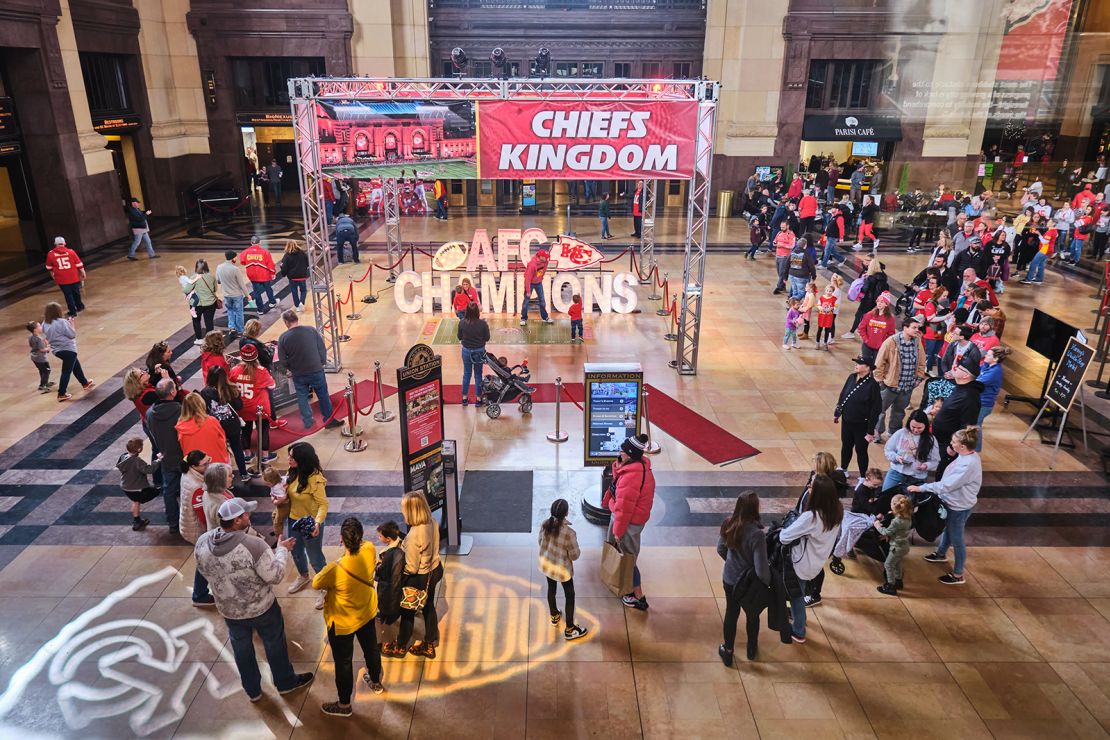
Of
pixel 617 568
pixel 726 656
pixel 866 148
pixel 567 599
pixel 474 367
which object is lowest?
pixel 726 656

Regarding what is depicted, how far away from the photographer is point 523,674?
6508 mm

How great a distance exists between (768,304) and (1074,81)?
1718 cm

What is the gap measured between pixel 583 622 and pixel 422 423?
267 centimetres

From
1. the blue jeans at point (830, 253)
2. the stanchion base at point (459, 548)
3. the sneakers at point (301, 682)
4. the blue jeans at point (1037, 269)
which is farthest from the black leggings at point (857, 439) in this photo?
the blue jeans at point (1037, 269)

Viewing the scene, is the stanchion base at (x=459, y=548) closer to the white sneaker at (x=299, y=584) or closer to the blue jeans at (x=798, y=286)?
the white sneaker at (x=299, y=584)

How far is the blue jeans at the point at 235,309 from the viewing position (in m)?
14.5

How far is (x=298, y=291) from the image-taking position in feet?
56.2

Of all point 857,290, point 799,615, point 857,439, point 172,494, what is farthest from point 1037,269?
point 172,494

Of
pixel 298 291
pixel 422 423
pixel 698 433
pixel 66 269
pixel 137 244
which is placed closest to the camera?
pixel 422 423

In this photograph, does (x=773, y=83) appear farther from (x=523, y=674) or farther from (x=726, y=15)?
(x=523, y=674)

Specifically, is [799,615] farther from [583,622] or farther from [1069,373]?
[1069,373]

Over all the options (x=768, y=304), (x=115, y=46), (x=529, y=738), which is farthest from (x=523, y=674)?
(x=115, y=46)

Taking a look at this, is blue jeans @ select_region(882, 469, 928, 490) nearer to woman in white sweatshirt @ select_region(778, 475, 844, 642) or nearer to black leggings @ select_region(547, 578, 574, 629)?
woman in white sweatshirt @ select_region(778, 475, 844, 642)

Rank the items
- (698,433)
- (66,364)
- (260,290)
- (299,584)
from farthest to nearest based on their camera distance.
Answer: (260,290) → (66,364) → (698,433) → (299,584)
